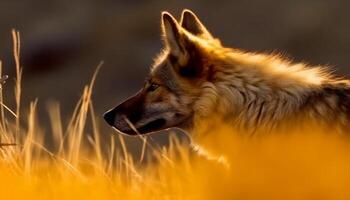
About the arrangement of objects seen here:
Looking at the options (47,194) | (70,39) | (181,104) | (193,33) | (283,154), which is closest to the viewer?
(47,194)

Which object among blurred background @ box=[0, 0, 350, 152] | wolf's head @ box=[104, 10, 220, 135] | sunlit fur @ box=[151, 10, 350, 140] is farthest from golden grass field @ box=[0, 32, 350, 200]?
blurred background @ box=[0, 0, 350, 152]

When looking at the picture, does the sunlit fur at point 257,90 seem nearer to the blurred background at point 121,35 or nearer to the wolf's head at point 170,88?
the wolf's head at point 170,88

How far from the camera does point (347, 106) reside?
235 inches

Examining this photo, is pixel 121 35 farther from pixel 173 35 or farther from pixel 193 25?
pixel 173 35

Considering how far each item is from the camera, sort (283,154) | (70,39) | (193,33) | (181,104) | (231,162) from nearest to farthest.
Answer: (283,154) → (231,162) → (181,104) → (193,33) → (70,39)

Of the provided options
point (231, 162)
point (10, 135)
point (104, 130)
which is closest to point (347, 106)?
point (231, 162)

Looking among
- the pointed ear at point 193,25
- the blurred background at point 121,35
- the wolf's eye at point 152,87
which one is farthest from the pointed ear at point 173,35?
the blurred background at point 121,35

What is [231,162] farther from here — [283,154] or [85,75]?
[85,75]

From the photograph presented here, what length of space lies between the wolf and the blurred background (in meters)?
19.1

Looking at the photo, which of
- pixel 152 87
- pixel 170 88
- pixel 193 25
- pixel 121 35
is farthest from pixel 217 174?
pixel 121 35

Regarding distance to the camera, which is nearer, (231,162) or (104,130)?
(231,162)

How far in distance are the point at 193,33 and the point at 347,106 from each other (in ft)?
5.19

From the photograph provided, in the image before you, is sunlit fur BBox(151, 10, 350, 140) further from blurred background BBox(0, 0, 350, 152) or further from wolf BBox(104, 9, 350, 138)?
blurred background BBox(0, 0, 350, 152)

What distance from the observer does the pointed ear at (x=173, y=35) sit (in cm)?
631
